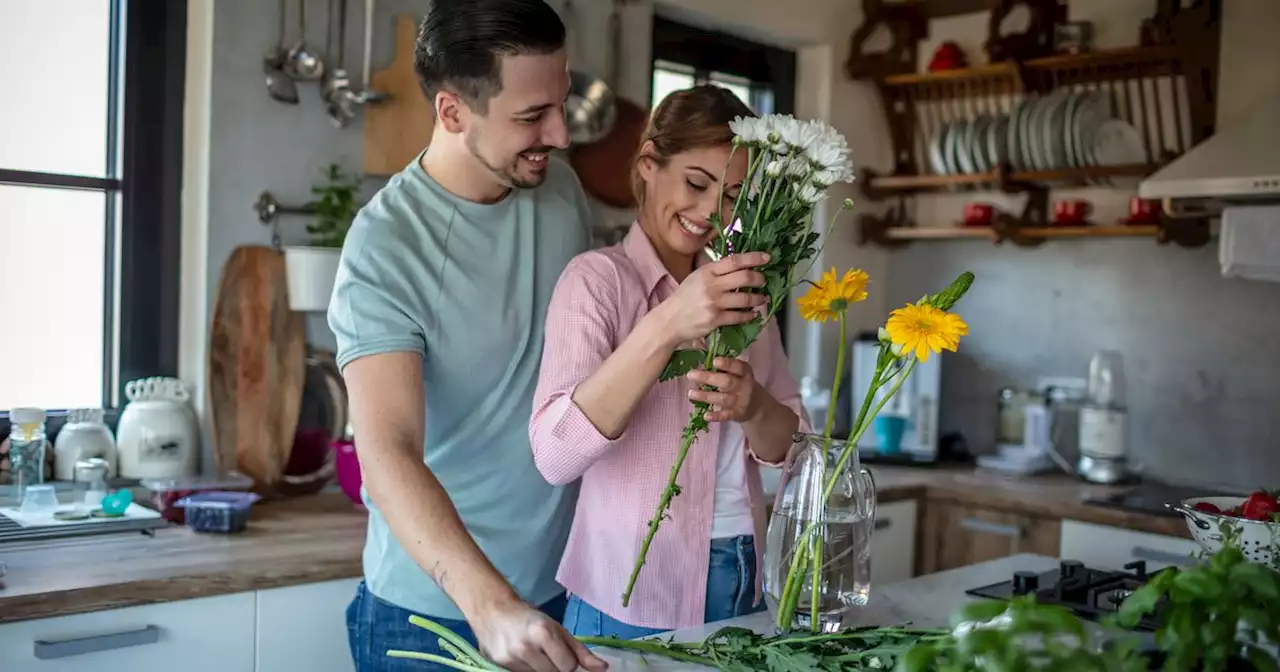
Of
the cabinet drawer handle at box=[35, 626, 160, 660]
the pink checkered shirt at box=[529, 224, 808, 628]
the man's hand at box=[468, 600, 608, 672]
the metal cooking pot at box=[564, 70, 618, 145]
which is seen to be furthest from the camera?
the metal cooking pot at box=[564, 70, 618, 145]

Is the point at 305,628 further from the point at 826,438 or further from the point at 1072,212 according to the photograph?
the point at 1072,212

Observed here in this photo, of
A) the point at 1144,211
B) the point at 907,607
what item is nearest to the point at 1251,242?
the point at 1144,211

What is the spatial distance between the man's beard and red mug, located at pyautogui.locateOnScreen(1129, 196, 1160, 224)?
2.12m

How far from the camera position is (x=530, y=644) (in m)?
1.06

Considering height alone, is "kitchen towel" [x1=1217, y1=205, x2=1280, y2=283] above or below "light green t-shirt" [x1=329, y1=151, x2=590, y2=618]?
above

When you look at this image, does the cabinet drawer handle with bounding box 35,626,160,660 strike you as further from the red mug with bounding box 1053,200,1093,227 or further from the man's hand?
the red mug with bounding box 1053,200,1093,227

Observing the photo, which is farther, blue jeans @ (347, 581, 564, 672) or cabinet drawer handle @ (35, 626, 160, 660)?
cabinet drawer handle @ (35, 626, 160, 660)

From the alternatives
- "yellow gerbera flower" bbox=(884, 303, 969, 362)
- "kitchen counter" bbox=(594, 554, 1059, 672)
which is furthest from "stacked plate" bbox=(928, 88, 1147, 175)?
"yellow gerbera flower" bbox=(884, 303, 969, 362)

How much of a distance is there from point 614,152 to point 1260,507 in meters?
1.92

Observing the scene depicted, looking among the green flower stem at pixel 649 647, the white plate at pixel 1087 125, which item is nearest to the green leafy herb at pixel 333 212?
the green flower stem at pixel 649 647

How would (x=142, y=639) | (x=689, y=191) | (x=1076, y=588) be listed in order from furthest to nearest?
(x=142, y=639) < (x=1076, y=588) < (x=689, y=191)

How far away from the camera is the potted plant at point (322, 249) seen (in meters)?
2.39

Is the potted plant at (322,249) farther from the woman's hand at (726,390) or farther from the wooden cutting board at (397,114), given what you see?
the woman's hand at (726,390)

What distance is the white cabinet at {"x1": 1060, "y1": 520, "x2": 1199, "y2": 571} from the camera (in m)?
2.59
